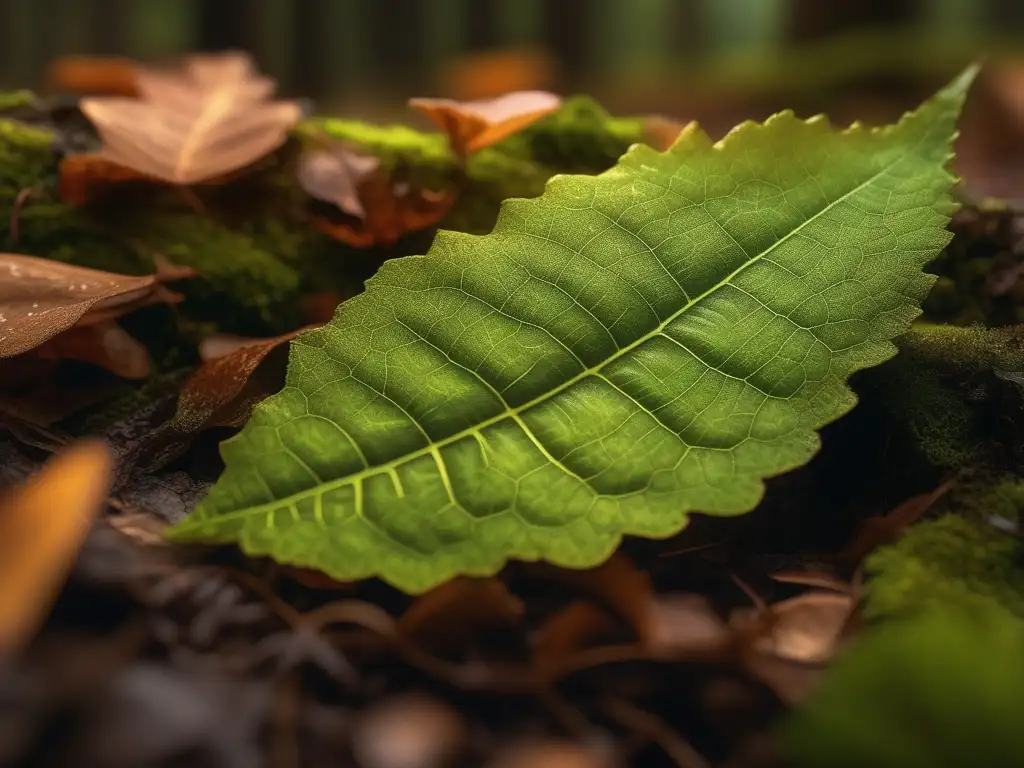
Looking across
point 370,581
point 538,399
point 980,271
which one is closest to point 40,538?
point 370,581

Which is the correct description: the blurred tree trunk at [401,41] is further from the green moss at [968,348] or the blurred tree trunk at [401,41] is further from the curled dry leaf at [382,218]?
the green moss at [968,348]

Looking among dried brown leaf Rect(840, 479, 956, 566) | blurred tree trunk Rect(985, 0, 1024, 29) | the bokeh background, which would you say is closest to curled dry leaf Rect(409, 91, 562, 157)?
dried brown leaf Rect(840, 479, 956, 566)

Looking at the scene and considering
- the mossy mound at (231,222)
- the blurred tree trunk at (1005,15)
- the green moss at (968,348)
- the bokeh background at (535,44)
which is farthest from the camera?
the blurred tree trunk at (1005,15)

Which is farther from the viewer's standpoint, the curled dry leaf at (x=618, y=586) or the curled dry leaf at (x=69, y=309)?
the curled dry leaf at (x=69, y=309)

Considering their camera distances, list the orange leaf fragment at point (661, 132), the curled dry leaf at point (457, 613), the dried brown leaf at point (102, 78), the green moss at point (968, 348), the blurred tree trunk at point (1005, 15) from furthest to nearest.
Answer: the blurred tree trunk at point (1005, 15) → the dried brown leaf at point (102, 78) → the orange leaf fragment at point (661, 132) → the green moss at point (968, 348) → the curled dry leaf at point (457, 613)

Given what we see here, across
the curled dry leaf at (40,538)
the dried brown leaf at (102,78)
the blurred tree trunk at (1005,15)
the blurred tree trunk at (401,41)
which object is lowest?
the blurred tree trunk at (401,41)

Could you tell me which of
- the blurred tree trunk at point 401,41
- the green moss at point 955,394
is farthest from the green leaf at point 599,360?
the blurred tree trunk at point 401,41
